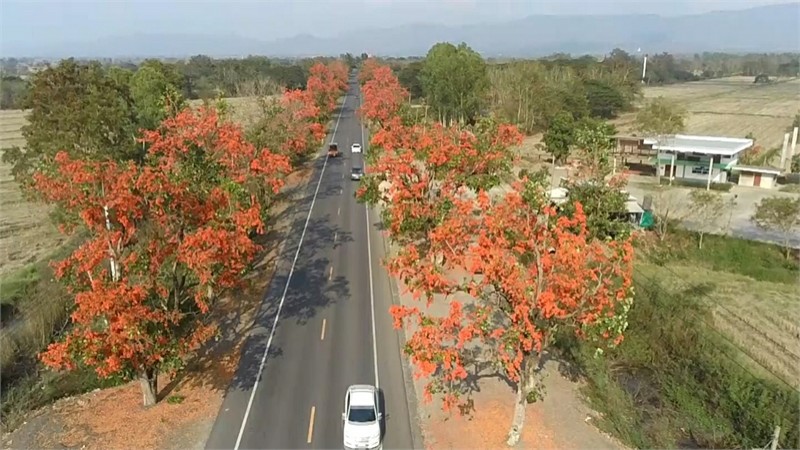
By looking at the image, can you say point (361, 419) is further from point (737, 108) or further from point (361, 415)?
point (737, 108)

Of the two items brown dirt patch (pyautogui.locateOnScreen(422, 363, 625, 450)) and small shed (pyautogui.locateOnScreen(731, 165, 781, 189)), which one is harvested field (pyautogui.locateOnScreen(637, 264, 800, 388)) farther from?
small shed (pyautogui.locateOnScreen(731, 165, 781, 189))

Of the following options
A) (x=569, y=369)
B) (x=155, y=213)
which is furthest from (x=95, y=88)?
(x=569, y=369)

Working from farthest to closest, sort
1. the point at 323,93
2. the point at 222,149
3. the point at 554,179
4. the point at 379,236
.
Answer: the point at 323,93 < the point at 554,179 < the point at 379,236 < the point at 222,149

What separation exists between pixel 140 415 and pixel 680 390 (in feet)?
66.5

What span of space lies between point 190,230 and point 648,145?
51944 mm

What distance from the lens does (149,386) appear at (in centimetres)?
2106

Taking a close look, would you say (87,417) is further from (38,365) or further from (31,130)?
(31,130)

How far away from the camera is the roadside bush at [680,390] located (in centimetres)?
2033

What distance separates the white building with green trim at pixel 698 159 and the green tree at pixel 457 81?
2559cm

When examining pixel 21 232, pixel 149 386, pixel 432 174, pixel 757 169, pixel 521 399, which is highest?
pixel 432 174

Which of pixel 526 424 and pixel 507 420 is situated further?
pixel 507 420

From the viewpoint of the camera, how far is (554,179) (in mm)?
54719

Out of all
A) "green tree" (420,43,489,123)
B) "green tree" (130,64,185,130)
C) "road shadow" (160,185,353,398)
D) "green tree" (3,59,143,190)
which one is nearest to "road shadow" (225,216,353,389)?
"road shadow" (160,185,353,398)

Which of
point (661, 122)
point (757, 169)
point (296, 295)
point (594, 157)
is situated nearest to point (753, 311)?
point (594, 157)
